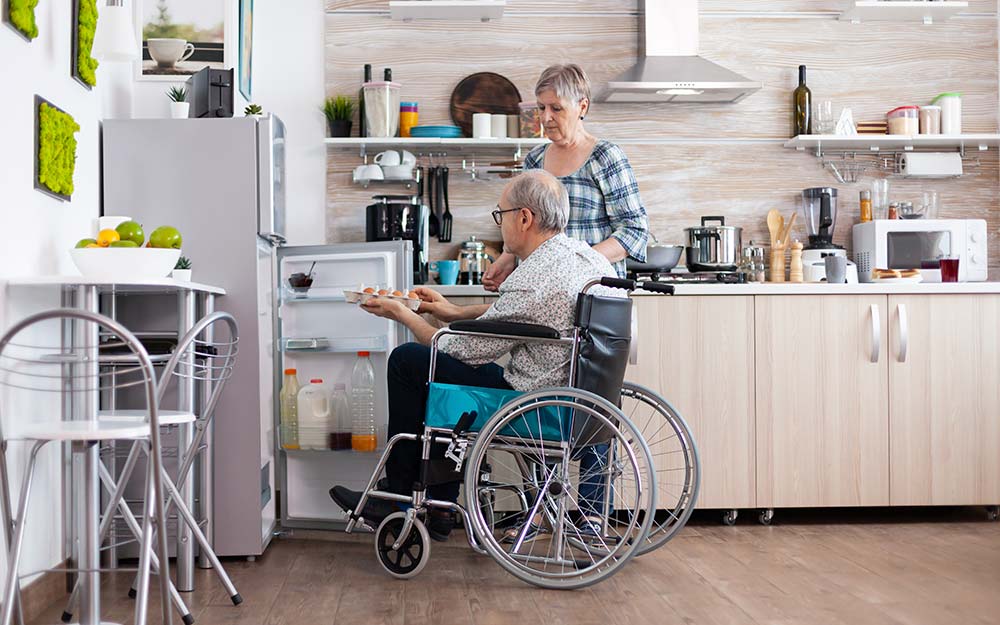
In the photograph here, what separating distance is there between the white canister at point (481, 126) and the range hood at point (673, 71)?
52cm

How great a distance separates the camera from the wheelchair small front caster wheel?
9.49 feet

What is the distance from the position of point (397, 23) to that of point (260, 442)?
2010 millimetres

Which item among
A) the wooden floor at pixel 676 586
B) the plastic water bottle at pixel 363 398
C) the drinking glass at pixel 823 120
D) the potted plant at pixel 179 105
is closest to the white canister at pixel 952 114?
the drinking glass at pixel 823 120

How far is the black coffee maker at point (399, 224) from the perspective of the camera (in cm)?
395

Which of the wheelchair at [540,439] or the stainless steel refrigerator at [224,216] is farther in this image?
the stainless steel refrigerator at [224,216]

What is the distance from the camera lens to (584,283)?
2838 mm

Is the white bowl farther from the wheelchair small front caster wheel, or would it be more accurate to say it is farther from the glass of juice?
the glass of juice

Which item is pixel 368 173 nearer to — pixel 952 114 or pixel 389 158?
pixel 389 158

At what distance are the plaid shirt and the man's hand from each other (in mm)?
Answer: 785

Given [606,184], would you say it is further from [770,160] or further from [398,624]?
[398,624]

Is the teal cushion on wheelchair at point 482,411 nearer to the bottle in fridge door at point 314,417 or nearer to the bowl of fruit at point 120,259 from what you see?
the bowl of fruit at point 120,259

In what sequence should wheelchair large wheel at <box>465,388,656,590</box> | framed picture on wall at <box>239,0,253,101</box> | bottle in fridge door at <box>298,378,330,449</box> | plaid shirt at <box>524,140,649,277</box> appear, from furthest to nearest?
1. framed picture on wall at <box>239,0,253,101</box>
2. bottle in fridge door at <box>298,378,330,449</box>
3. plaid shirt at <box>524,140,649,277</box>
4. wheelchair large wheel at <box>465,388,656,590</box>

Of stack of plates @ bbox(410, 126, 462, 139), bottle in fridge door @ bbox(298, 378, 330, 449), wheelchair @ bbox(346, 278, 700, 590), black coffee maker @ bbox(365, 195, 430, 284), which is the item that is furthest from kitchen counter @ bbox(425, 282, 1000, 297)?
wheelchair @ bbox(346, 278, 700, 590)

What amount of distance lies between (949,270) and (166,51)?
3.13 metres
